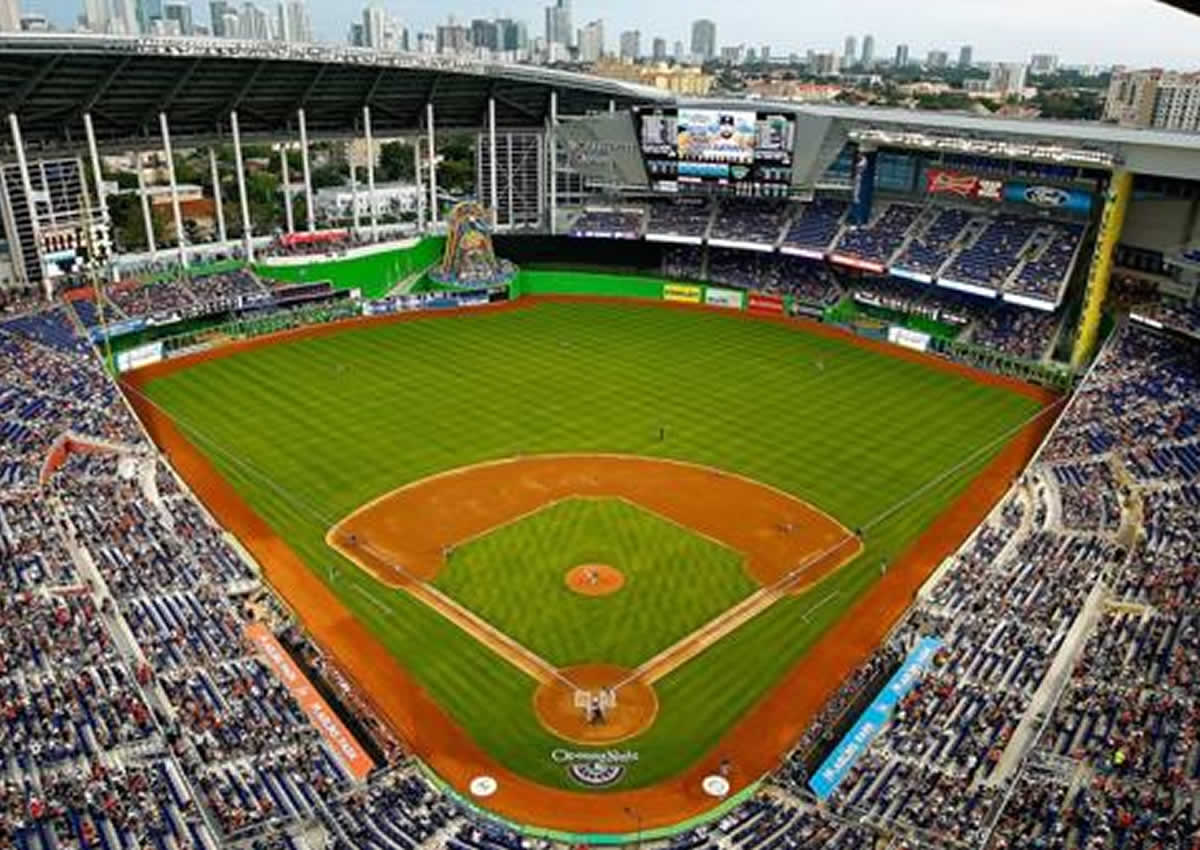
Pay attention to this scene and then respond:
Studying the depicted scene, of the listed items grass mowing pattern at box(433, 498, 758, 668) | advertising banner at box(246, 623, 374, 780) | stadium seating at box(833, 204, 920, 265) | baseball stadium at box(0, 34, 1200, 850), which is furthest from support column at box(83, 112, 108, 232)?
stadium seating at box(833, 204, 920, 265)

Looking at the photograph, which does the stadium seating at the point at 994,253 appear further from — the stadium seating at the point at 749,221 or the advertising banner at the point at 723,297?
the advertising banner at the point at 723,297

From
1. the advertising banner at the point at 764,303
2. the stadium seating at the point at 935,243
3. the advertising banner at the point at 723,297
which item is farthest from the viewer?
the advertising banner at the point at 723,297

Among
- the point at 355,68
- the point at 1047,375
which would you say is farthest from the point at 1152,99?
the point at 355,68

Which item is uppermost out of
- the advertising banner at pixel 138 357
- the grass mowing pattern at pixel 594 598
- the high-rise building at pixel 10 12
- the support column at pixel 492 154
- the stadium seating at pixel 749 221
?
the high-rise building at pixel 10 12

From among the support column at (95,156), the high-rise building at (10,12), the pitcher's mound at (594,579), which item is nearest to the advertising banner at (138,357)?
the support column at (95,156)

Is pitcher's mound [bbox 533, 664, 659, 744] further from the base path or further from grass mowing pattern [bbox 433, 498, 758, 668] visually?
the base path

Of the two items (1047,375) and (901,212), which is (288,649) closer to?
(1047,375)

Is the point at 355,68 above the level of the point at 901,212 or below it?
above
